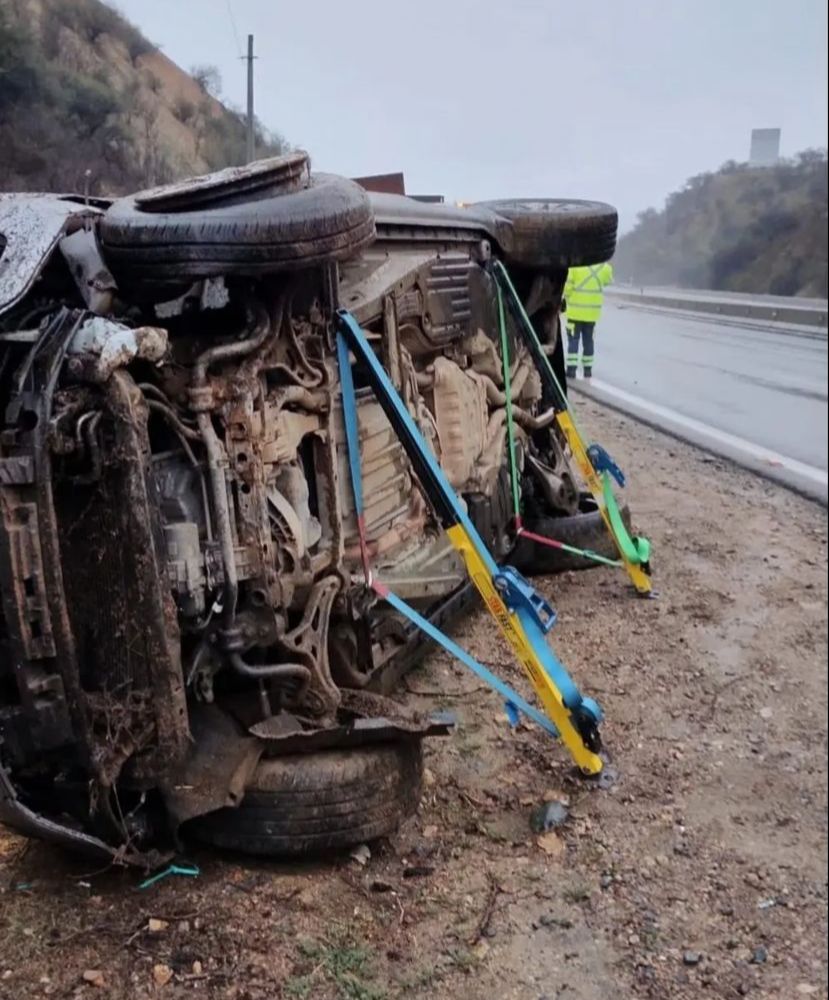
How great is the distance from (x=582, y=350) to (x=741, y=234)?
17.0ft

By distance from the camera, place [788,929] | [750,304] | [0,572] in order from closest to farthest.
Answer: [0,572], [788,929], [750,304]

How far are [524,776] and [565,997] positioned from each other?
3.79ft

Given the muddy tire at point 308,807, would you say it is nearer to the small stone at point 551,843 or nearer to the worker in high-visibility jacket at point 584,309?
the small stone at point 551,843

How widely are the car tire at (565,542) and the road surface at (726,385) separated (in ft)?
3.22

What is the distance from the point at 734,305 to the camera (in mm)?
4121

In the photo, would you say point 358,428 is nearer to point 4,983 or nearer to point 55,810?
point 55,810

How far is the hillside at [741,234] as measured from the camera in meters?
2.47

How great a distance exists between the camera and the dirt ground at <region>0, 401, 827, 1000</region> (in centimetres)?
242

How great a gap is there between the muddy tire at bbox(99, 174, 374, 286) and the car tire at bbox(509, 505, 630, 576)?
2.97 m

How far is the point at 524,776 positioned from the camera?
→ 3.49 meters

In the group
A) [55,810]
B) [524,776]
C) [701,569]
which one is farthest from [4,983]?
[701,569]

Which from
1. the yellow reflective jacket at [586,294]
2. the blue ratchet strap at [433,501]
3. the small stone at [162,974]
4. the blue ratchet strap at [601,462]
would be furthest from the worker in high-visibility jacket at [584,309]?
the small stone at [162,974]

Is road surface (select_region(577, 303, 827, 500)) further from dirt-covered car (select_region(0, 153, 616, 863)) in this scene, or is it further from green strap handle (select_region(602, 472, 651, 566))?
dirt-covered car (select_region(0, 153, 616, 863))

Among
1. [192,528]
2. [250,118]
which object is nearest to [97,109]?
[250,118]
